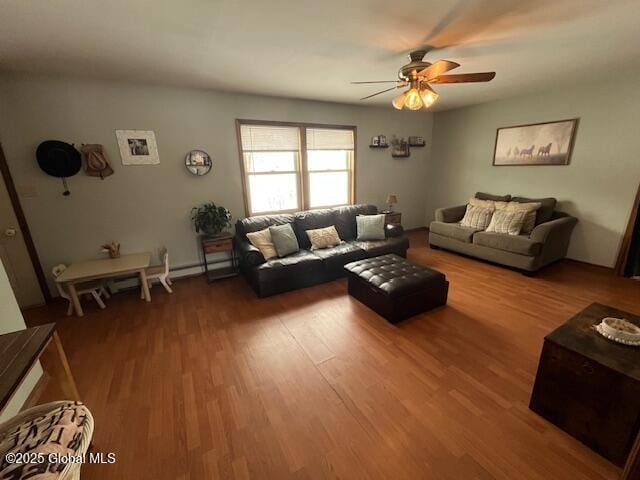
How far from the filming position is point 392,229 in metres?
4.11

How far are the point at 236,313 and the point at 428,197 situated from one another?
16.5 ft

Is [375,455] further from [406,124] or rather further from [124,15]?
[406,124]

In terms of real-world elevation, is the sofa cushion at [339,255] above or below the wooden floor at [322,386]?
above

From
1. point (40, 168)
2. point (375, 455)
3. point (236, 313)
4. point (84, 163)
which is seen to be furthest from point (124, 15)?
point (375, 455)

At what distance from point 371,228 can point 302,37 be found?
102 inches

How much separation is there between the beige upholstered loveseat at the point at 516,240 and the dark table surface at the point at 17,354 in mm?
4600

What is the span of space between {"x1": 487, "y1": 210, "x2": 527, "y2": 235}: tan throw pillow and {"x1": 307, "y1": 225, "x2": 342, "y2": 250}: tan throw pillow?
2403 mm

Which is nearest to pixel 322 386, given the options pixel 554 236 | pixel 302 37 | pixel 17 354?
pixel 17 354

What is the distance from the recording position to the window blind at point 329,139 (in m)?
4.34

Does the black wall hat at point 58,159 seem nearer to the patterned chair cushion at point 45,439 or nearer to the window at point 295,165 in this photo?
the window at point 295,165

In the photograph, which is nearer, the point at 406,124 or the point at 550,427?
the point at 550,427

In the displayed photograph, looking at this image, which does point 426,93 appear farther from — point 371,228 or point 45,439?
point 45,439

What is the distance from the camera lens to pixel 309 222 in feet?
13.1

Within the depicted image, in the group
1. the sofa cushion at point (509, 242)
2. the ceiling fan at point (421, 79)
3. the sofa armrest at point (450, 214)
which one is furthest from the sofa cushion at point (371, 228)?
the ceiling fan at point (421, 79)
